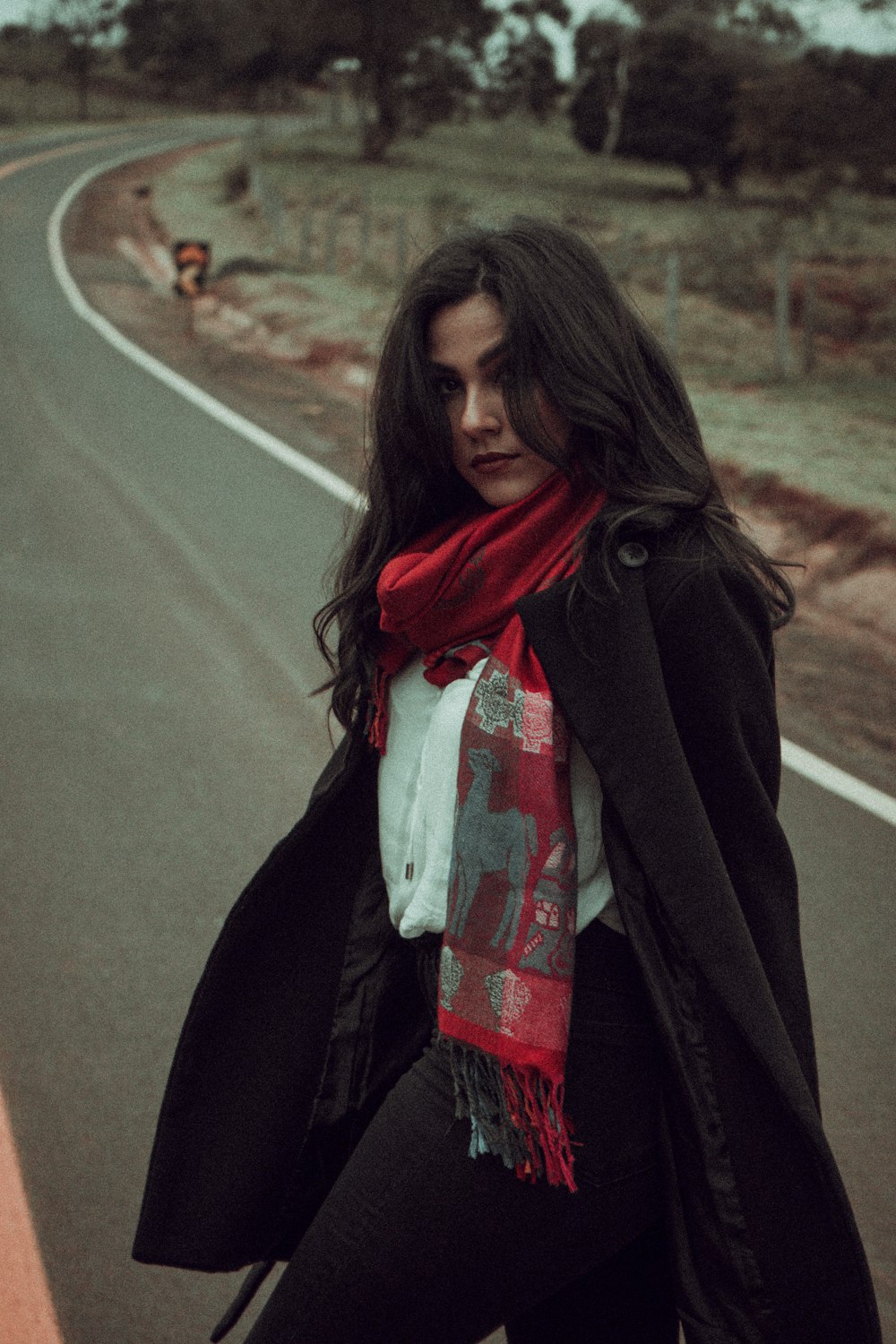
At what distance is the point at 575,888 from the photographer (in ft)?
5.80

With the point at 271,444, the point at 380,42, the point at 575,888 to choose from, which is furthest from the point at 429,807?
the point at 380,42

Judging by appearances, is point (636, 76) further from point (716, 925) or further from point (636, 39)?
point (716, 925)

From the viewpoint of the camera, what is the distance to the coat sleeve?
68.4 inches

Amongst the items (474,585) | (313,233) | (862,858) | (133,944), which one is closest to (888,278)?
(313,233)

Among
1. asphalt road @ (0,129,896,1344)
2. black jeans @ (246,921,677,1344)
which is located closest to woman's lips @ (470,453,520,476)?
black jeans @ (246,921,677,1344)

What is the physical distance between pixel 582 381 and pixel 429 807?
0.61 meters

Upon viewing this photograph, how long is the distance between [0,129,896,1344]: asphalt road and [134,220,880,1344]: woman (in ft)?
4.28

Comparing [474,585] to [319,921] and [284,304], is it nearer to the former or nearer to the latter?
[319,921]

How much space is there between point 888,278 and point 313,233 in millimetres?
10164

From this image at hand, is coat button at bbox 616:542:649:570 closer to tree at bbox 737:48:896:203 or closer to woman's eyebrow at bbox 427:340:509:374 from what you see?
woman's eyebrow at bbox 427:340:509:374

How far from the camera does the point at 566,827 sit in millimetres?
1780

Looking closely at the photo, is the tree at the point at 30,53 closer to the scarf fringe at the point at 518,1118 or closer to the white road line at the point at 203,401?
the white road line at the point at 203,401

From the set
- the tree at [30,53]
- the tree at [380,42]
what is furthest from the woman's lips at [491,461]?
the tree at [30,53]

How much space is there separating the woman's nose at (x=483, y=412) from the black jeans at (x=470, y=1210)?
71 centimetres
